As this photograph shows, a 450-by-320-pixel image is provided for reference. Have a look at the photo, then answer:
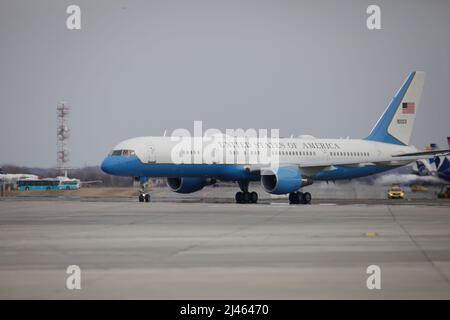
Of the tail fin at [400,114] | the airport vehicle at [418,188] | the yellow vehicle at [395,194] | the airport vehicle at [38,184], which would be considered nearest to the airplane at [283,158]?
the tail fin at [400,114]

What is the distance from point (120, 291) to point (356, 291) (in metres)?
3.87

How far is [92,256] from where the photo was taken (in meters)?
18.7

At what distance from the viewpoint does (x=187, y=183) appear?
57469 millimetres

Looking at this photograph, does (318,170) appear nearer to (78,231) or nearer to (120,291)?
(78,231)

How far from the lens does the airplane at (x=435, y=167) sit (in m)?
73.2

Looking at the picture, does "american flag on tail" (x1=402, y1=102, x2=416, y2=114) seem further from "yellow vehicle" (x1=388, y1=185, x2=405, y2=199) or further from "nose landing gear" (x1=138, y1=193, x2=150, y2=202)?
"nose landing gear" (x1=138, y1=193, x2=150, y2=202)

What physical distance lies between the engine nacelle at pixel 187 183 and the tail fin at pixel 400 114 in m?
16.0

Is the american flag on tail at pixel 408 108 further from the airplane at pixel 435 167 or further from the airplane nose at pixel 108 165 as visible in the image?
the airplane nose at pixel 108 165

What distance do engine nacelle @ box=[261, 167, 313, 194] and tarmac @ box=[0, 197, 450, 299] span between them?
68.8 ft

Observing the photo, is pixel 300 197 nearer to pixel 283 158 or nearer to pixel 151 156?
pixel 283 158

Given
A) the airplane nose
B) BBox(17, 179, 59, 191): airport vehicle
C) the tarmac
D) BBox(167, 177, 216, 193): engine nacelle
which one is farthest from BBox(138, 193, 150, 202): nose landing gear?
BBox(17, 179, 59, 191): airport vehicle
